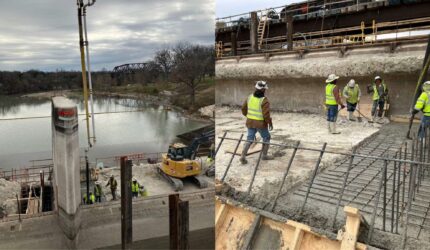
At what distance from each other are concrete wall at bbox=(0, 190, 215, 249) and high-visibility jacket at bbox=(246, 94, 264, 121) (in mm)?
1360

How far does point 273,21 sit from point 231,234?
284 inches

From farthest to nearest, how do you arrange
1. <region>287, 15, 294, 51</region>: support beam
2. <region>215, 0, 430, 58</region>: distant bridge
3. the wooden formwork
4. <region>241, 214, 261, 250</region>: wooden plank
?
1. <region>287, 15, 294, 51</region>: support beam
2. <region>215, 0, 430, 58</region>: distant bridge
3. <region>241, 214, 261, 250</region>: wooden plank
4. the wooden formwork

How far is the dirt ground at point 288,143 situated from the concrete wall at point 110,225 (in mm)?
478

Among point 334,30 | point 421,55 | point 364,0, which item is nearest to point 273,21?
point 334,30

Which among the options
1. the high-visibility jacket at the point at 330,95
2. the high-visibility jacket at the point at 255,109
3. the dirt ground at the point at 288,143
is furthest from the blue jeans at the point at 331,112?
the high-visibility jacket at the point at 255,109

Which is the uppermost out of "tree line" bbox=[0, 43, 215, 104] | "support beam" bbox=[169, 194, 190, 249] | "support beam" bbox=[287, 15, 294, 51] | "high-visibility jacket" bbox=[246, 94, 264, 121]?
"support beam" bbox=[287, 15, 294, 51]

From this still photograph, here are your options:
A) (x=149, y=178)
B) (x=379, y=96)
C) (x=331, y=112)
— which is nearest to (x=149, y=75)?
(x=149, y=178)

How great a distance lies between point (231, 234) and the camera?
7.17 feet

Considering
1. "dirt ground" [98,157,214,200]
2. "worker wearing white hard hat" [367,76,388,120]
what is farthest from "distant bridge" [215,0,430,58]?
"dirt ground" [98,157,214,200]

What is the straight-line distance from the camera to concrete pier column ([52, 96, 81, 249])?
1110 millimetres

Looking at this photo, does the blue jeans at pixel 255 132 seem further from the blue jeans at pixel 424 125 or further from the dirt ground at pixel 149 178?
the blue jeans at pixel 424 125

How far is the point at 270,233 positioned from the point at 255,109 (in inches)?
47.7

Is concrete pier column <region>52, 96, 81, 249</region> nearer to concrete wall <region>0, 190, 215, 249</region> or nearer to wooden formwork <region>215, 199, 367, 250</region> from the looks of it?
concrete wall <region>0, 190, 215, 249</region>

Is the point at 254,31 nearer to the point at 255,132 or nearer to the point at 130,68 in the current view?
the point at 255,132
